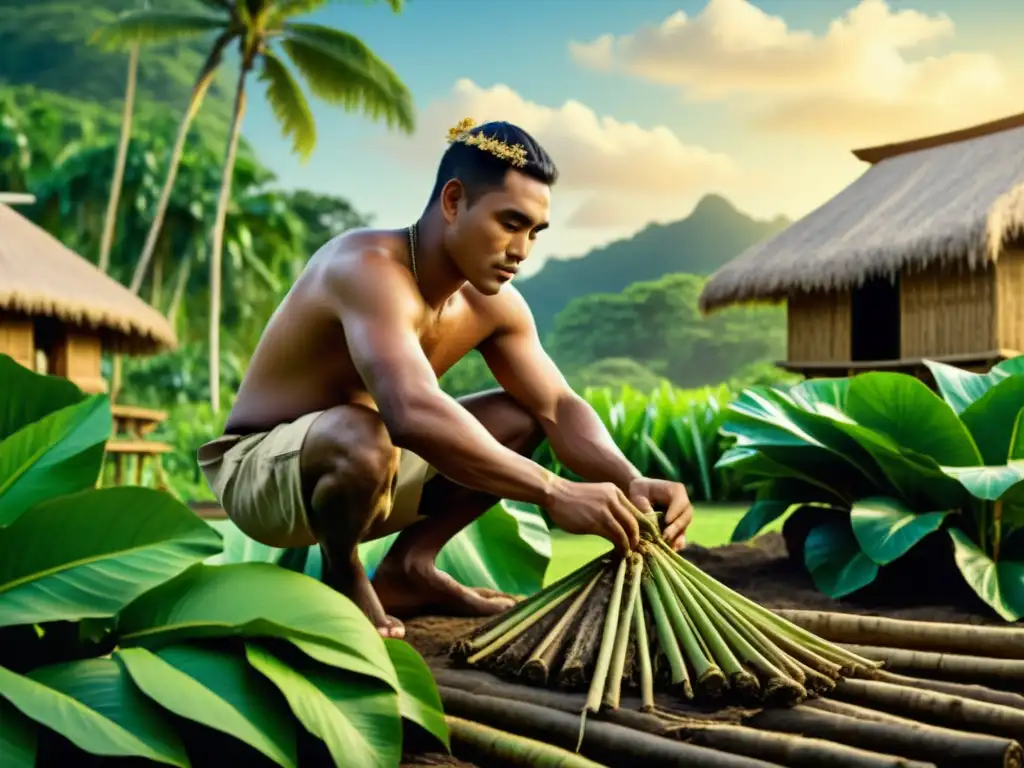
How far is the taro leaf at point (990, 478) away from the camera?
240cm

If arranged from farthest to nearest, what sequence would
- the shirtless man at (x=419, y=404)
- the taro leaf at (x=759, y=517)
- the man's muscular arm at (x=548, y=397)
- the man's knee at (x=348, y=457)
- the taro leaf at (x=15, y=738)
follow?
the taro leaf at (x=759, y=517) < the man's muscular arm at (x=548, y=397) < the man's knee at (x=348, y=457) < the shirtless man at (x=419, y=404) < the taro leaf at (x=15, y=738)

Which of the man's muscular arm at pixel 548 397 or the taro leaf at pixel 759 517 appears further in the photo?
the taro leaf at pixel 759 517

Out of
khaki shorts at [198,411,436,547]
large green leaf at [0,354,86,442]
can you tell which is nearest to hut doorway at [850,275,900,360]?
khaki shorts at [198,411,436,547]

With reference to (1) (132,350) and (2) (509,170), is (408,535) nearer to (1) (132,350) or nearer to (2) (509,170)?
(2) (509,170)

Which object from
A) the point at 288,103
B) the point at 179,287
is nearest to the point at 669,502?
the point at 288,103

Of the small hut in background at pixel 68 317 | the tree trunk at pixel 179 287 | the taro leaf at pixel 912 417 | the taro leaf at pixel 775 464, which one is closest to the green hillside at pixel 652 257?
the tree trunk at pixel 179 287

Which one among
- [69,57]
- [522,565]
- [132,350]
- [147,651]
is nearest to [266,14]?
[132,350]

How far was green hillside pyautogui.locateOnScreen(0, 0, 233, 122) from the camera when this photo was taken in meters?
33.8

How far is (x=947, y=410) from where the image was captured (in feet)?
9.05

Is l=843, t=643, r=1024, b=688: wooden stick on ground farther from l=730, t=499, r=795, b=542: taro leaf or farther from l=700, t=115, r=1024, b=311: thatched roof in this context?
l=700, t=115, r=1024, b=311: thatched roof

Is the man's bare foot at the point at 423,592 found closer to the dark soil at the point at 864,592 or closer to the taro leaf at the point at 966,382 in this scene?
the dark soil at the point at 864,592

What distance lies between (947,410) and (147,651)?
2.11 m

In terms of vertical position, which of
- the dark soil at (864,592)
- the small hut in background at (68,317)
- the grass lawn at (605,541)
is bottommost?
the grass lawn at (605,541)

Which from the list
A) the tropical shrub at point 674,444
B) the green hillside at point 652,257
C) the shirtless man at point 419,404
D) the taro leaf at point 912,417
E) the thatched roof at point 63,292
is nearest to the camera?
the shirtless man at point 419,404
